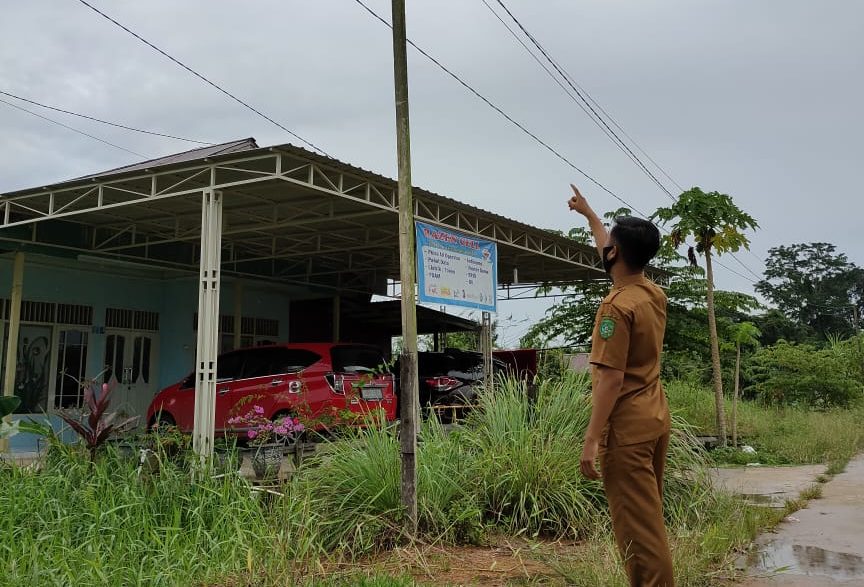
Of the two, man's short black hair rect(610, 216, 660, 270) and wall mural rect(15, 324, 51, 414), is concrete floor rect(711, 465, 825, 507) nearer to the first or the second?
man's short black hair rect(610, 216, 660, 270)

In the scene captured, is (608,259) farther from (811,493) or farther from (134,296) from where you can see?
(134,296)

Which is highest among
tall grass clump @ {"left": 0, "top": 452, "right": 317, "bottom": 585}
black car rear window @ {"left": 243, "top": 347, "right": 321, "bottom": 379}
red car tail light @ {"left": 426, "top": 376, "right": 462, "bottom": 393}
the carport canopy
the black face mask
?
the carport canopy

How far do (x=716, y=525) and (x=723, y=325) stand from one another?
13511mm

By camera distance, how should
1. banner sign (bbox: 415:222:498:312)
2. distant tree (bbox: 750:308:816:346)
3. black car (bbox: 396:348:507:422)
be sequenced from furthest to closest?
1. distant tree (bbox: 750:308:816:346)
2. black car (bbox: 396:348:507:422)
3. banner sign (bbox: 415:222:498:312)

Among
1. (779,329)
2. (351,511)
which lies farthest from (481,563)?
(779,329)

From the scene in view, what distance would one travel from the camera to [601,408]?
315cm

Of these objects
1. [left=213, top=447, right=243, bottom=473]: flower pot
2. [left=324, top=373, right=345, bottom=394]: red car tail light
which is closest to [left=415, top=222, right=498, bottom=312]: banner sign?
[left=324, top=373, right=345, bottom=394]: red car tail light

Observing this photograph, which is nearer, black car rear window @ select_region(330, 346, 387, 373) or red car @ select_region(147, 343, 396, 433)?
red car @ select_region(147, 343, 396, 433)

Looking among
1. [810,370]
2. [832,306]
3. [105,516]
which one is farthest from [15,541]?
[832,306]

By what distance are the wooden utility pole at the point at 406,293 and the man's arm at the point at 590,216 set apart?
191 cm

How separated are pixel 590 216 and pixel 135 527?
12.6ft

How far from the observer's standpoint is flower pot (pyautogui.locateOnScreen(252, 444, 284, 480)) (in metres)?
6.80

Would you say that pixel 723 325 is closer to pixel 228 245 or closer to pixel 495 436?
pixel 228 245

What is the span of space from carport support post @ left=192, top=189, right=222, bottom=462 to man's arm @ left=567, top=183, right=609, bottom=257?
16.0ft
